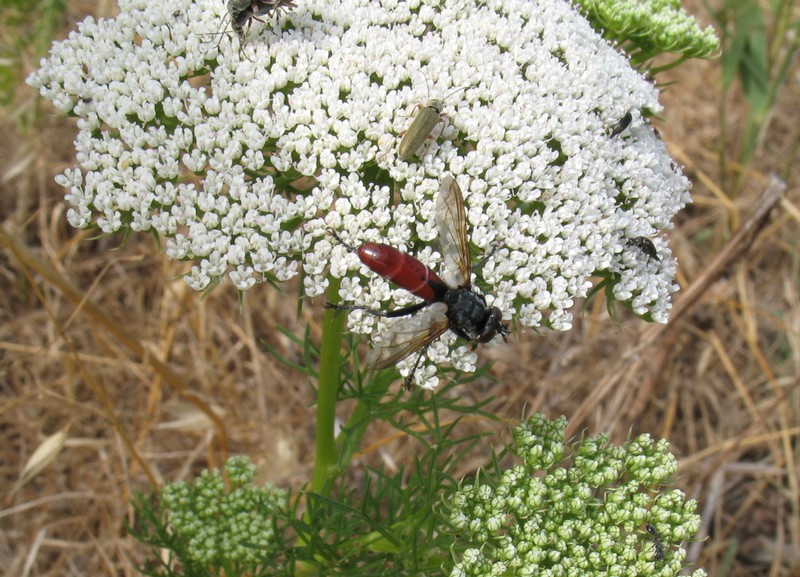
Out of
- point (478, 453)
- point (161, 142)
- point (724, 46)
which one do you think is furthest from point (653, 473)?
point (724, 46)

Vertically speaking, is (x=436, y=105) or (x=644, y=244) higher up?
(x=436, y=105)

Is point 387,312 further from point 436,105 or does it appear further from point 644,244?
point 644,244

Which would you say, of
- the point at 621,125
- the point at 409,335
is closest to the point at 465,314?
the point at 409,335

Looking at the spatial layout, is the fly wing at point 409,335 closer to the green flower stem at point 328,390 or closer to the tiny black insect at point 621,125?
the green flower stem at point 328,390

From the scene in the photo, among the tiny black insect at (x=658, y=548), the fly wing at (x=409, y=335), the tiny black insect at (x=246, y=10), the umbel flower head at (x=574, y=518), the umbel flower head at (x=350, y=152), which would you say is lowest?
the tiny black insect at (x=658, y=548)

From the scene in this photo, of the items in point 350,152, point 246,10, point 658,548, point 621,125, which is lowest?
point 658,548

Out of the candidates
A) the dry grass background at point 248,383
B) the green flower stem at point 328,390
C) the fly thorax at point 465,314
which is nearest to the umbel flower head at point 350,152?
the fly thorax at point 465,314

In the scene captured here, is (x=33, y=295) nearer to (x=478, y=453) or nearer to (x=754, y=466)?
(x=478, y=453)

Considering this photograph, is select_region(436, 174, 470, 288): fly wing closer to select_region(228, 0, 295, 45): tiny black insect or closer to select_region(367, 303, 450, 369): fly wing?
select_region(367, 303, 450, 369): fly wing
